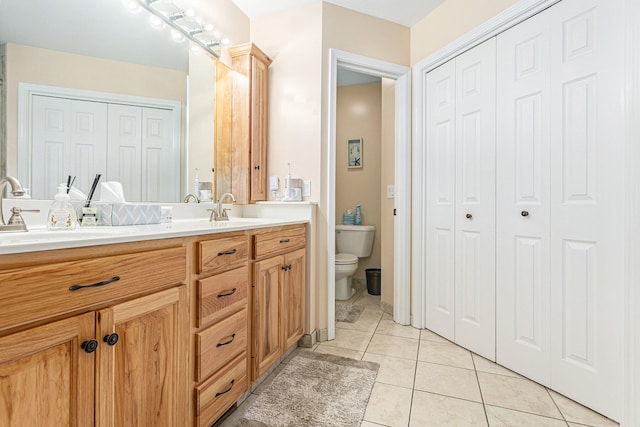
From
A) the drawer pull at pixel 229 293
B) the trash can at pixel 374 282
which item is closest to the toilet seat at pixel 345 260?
the trash can at pixel 374 282

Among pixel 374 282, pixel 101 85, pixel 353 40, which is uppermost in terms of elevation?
pixel 353 40

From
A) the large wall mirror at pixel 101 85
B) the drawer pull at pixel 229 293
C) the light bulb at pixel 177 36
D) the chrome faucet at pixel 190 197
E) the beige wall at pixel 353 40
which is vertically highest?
the beige wall at pixel 353 40

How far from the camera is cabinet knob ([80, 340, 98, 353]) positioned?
0.78 metres

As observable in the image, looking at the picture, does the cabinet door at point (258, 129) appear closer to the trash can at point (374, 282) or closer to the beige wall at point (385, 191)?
the beige wall at point (385, 191)

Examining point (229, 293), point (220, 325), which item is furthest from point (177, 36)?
point (220, 325)

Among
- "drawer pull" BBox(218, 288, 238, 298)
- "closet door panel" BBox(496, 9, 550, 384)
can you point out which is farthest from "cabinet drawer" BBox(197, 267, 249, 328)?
"closet door panel" BBox(496, 9, 550, 384)

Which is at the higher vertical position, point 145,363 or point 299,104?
point 299,104

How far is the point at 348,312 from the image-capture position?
279 cm

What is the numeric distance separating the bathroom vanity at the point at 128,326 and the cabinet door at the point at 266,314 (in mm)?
15

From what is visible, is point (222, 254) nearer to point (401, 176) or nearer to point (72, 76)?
point (72, 76)

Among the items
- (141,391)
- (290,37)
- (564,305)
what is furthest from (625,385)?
(290,37)

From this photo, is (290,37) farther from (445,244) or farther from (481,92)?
(445,244)

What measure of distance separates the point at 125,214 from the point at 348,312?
2000mm

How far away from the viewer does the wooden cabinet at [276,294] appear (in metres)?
1.54
